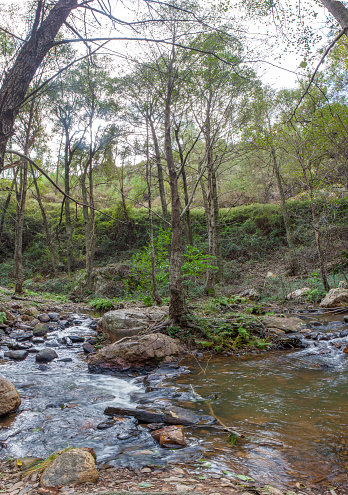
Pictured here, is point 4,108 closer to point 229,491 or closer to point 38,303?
point 229,491

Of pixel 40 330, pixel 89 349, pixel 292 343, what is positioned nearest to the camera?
pixel 292 343

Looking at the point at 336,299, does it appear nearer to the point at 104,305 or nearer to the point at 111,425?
the point at 104,305

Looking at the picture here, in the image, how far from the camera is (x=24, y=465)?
2299mm

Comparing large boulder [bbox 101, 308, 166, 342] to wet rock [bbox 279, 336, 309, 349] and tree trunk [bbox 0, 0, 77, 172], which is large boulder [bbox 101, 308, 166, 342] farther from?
tree trunk [bbox 0, 0, 77, 172]

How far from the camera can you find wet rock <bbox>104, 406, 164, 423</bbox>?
3104mm

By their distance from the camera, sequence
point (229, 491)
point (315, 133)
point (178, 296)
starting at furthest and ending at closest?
1. point (315, 133)
2. point (178, 296)
3. point (229, 491)

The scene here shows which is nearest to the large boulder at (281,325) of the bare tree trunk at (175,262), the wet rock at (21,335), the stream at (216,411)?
the stream at (216,411)

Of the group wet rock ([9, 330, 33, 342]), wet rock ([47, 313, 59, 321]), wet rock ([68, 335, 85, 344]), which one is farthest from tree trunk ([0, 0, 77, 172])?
wet rock ([47, 313, 59, 321])

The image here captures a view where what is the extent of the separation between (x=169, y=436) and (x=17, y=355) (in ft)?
14.1

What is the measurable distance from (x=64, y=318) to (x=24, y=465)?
7821 mm

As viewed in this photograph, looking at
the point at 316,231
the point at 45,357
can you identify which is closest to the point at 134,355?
the point at 45,357

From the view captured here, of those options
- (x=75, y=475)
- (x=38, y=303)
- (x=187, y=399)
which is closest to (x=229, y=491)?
(x=75, y=475)

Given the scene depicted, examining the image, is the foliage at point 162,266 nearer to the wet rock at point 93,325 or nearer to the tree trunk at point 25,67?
the wet rock at point 93,325

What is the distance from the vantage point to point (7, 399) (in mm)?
3281
